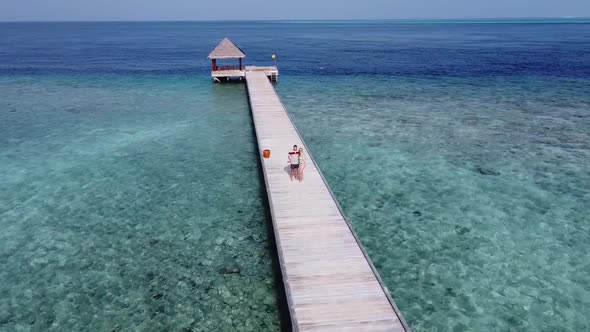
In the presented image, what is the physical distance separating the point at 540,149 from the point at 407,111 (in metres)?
11.6

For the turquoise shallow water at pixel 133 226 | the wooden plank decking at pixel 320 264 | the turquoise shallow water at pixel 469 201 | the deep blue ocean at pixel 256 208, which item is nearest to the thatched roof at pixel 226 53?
the deep blue ocean at pixel 256 208

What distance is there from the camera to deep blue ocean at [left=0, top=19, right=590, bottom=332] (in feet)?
41.1

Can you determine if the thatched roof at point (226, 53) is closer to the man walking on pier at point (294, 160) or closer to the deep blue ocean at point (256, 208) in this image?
the deep blue ocean at point (256, 208)

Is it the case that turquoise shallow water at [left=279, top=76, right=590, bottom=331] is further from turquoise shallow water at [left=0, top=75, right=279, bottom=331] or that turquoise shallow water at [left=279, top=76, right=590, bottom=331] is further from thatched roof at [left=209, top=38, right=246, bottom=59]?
thatched roof at [left=209, top=38, right=246, bottom=59]

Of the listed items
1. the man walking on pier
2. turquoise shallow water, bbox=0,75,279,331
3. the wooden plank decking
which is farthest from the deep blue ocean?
the man walking on pier

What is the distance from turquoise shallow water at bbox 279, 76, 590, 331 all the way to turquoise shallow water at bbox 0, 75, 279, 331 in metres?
4.98

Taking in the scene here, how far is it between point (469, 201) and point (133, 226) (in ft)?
51.2

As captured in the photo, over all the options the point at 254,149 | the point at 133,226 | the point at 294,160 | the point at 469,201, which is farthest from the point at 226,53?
the point at 469,201

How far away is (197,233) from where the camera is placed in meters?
16.4

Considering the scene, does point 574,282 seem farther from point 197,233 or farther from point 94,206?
point 94,206

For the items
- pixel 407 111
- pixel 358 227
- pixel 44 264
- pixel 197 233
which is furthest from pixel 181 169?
pixel 407 111

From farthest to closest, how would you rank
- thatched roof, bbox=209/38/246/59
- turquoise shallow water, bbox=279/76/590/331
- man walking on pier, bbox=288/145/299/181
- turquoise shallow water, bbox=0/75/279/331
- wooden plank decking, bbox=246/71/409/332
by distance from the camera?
thatched roof, bbox=209/38/246/59 < man walking on pier, bbox=288/145/299/181 < turquoise shallow water, bbox=279/76/590/331 < turquoise shallow water, bbox=0/75/279/331 < wooden plank decking, bbox=246/71/409/332

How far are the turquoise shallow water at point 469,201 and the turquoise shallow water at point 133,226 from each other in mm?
4975

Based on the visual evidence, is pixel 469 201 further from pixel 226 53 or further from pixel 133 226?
pixel 226 53
